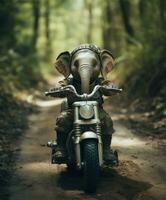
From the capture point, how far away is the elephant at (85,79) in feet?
24.7

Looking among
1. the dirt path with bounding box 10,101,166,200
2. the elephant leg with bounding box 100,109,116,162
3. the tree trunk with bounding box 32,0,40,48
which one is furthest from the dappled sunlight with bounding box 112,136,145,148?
the tree trunk with bounding box 32,0,40,48

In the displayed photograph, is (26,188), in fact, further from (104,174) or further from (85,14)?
(85,14)

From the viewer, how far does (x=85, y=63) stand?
24.9 ft

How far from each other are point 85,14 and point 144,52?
3575cm

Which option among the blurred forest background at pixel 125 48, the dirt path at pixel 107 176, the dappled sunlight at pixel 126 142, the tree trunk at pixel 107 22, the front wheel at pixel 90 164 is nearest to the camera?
the front wheel at pixel 90 164

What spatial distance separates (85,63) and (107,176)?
1824 mm

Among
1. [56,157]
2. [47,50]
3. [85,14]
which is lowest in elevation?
[56,157]

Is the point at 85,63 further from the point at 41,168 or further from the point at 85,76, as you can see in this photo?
the point at 41,168

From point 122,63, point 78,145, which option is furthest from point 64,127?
point 122,63

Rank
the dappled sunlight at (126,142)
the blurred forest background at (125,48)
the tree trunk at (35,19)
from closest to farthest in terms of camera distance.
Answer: the dappled sunlight at (126,142) < the blurred forest background at (125,48) < the tree trunk at (35,19)

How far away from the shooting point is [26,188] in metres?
7.13

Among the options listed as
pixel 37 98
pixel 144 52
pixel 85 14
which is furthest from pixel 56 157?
pixel 85 14

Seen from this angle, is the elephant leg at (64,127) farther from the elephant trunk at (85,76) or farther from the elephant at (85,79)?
the elephant trunk at (85,76)

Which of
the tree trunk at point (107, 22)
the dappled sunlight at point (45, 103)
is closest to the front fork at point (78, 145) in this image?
the dappled sunlight at point (45, 103)
